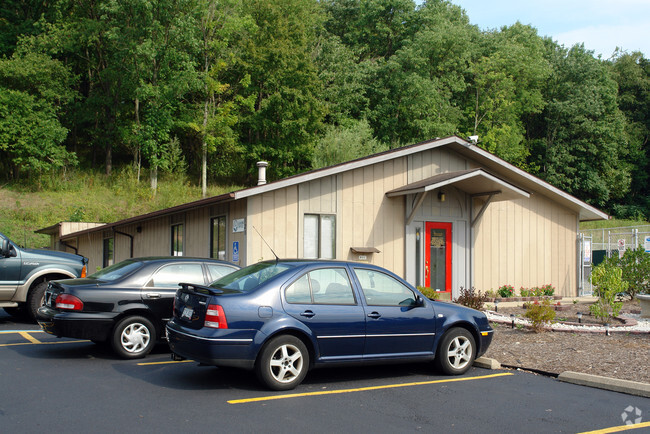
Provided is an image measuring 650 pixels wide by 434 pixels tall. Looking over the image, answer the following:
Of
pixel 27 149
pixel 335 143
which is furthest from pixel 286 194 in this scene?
pixel 27 149

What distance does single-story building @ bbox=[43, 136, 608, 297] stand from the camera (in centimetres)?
1437

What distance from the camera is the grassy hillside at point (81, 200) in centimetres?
3381

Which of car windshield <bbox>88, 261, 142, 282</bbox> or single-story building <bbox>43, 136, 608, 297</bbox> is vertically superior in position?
single-story building <bbox>43, 136, 608, 297</bbox>

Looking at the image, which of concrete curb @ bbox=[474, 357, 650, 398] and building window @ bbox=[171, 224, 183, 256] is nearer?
concrete curb @ bbox=[474, 357, 650, 398]

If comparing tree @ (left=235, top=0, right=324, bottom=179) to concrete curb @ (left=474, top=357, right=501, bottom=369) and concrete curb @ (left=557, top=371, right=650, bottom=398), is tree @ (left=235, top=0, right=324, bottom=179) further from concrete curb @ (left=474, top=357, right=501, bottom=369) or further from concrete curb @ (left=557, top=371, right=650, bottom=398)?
concrete curb @ (left=557, top=371, right=650, bottom=398)

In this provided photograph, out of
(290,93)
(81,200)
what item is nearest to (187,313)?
(81,200)

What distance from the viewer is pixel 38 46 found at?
40156mm

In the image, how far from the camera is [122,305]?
8.60 m

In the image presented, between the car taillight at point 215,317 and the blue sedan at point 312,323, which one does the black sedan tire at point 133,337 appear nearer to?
the blue sedan at point 312,323

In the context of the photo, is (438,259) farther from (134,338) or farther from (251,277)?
(251,277)

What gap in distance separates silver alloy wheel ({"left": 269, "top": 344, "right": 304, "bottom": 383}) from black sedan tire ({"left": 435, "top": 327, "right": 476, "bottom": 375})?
6.99 ft

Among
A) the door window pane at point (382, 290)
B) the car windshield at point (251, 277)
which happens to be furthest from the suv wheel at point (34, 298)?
the door window pane at point (382, 290)

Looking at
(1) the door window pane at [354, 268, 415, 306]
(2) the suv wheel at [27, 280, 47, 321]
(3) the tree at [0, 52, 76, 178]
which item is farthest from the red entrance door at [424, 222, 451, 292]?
(3) the tree at [0, 52, 76, 178]

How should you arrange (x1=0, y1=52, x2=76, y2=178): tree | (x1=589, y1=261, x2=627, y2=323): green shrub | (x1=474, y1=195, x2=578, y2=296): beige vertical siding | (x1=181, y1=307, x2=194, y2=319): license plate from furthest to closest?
(x1=0, y1=52, x2=76, y2=178): tree → (x1=474, y1=195, x2=578, y2=296): beige vertical siding → (x1=589, y1=261, x2=627, y2=323): green shrub → (x1=181, y1=307, x2=194, y2=319): license plate
